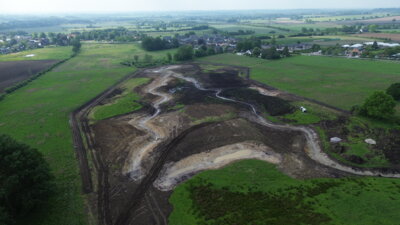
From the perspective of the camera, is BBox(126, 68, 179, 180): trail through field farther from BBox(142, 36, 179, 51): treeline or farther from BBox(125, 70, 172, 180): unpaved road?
BBox(142, 36, 179, 51): treeline

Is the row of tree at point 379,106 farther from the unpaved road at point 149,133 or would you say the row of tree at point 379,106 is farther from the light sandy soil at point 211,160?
the unpaved road at point 149,133

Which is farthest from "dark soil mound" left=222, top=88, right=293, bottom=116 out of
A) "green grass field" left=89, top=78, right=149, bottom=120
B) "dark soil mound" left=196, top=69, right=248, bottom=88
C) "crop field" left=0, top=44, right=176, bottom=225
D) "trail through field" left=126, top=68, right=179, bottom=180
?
"crop field" left=0, top=44, right=176, bottom=225

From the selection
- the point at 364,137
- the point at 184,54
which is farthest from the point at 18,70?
the point at 364,137

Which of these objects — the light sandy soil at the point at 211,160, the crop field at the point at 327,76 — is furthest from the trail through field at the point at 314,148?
the crop field at the point at 327,76

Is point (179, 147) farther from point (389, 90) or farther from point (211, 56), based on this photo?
point (211, 56)

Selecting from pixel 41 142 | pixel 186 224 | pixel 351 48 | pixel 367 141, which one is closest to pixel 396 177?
pixel 367 141
